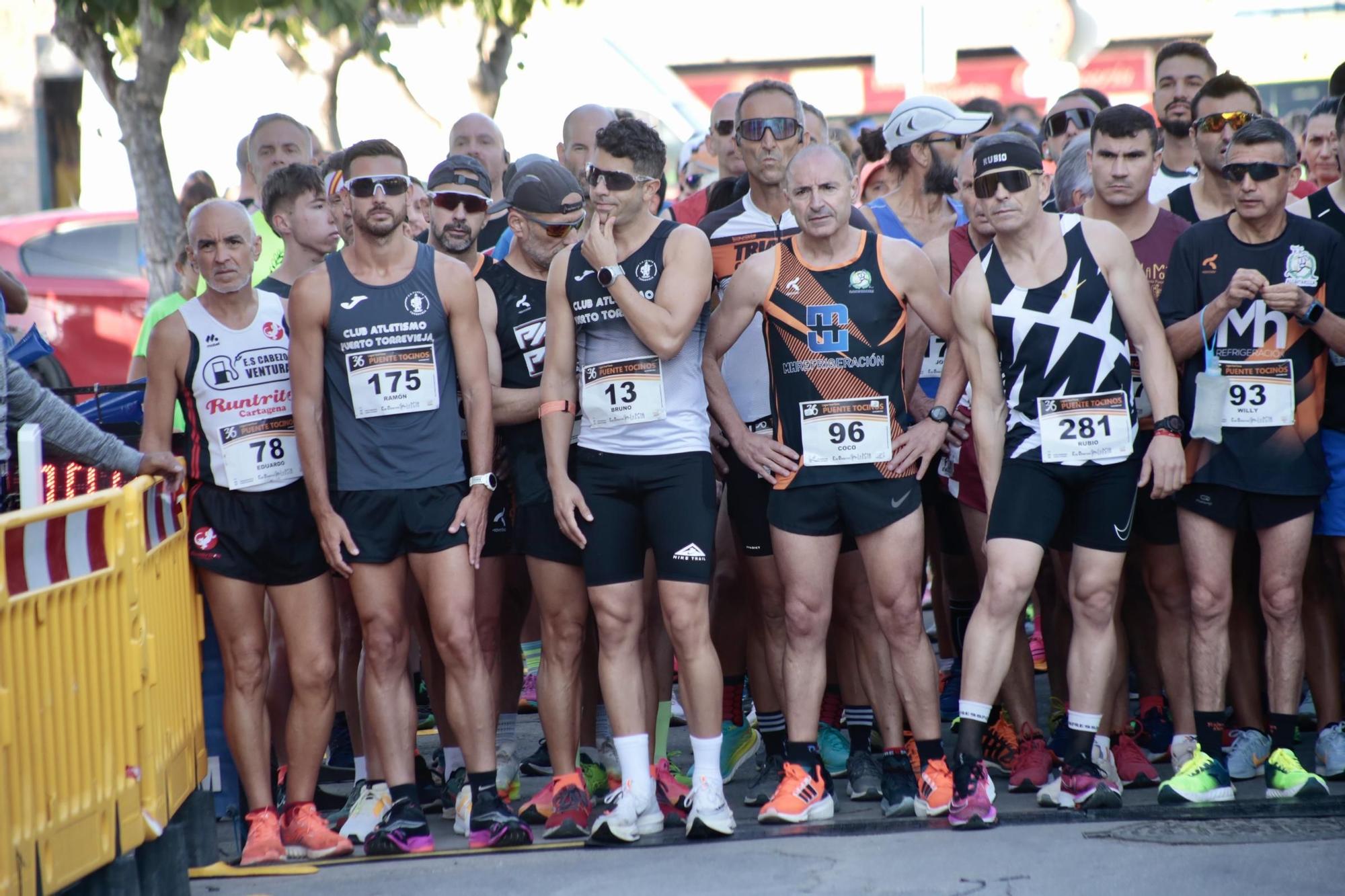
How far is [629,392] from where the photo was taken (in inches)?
225

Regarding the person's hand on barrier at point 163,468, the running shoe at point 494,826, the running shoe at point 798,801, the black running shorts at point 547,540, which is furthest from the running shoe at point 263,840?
the running shoe at point 798,801

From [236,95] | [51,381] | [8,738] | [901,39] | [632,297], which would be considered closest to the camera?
[8,738]

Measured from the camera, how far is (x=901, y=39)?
1085 inches

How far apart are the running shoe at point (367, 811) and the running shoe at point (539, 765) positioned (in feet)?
2.65

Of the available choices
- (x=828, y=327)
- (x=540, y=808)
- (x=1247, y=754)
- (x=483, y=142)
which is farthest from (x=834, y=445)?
(x=483, y=142)

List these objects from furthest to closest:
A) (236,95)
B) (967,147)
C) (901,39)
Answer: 1. (901,39)
2. (236,95)
3. (967,147)

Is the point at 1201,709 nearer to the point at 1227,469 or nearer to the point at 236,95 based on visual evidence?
the point at 1227,469

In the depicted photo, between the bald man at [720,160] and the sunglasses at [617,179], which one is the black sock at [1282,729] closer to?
the sunglasses at [617,179]

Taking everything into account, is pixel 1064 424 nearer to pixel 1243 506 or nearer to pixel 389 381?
pixel 1243 506

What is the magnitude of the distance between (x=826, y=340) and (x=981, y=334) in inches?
22.1

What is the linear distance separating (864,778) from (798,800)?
0.43m

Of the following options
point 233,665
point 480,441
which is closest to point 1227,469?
point 480,441

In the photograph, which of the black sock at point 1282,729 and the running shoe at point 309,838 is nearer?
the running shoe at point 309,838

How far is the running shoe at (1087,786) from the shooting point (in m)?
5.55
